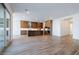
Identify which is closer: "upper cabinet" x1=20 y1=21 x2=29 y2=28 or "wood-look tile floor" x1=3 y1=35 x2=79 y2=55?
"wood-look tile floor" x1=3 y1=35 x2=79 y2=55

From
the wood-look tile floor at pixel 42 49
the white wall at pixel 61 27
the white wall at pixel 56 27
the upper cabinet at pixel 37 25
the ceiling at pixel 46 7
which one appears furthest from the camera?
the upper cabinet at pixel 37 25

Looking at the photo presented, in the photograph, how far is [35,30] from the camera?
46.0 ft

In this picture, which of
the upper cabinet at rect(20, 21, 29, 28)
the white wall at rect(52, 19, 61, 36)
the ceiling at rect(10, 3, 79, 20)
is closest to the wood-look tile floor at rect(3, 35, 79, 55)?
the ceiling at rect(10, 3, 79, 20)

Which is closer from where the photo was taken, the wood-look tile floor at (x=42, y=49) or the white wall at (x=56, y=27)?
the wood-look tile floor at (x=42, y=49)

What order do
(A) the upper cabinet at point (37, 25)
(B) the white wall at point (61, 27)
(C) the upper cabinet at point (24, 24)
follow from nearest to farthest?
(B) the white wall at point (61, 27)
(C) the upper cabinet at point (24, 24)
(A) the upper cabinet at point (37, 25)

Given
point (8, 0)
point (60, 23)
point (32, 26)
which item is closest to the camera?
point (8, 0)

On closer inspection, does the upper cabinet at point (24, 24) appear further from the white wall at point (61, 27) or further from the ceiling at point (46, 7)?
the ceiling at point (46, 7)

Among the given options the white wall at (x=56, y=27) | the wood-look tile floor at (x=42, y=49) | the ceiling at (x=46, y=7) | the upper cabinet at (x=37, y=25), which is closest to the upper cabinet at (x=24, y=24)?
the upper cabinet at (x=37, y=25)

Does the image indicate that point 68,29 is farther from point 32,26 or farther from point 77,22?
point 77,22

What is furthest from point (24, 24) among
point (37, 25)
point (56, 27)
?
point (56, 27)

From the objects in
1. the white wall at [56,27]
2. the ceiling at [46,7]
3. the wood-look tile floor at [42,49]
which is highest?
the ceiling at [46,7]

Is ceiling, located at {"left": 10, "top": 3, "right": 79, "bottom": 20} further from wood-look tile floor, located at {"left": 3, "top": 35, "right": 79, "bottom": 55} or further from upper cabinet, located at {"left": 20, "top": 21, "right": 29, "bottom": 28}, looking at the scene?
upper cabinet, located at {"left": 20, "top": 21, "right": 29, "bottom": 28}

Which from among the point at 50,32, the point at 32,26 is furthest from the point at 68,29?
the point at 32,26

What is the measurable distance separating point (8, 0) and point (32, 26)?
11948 mm
